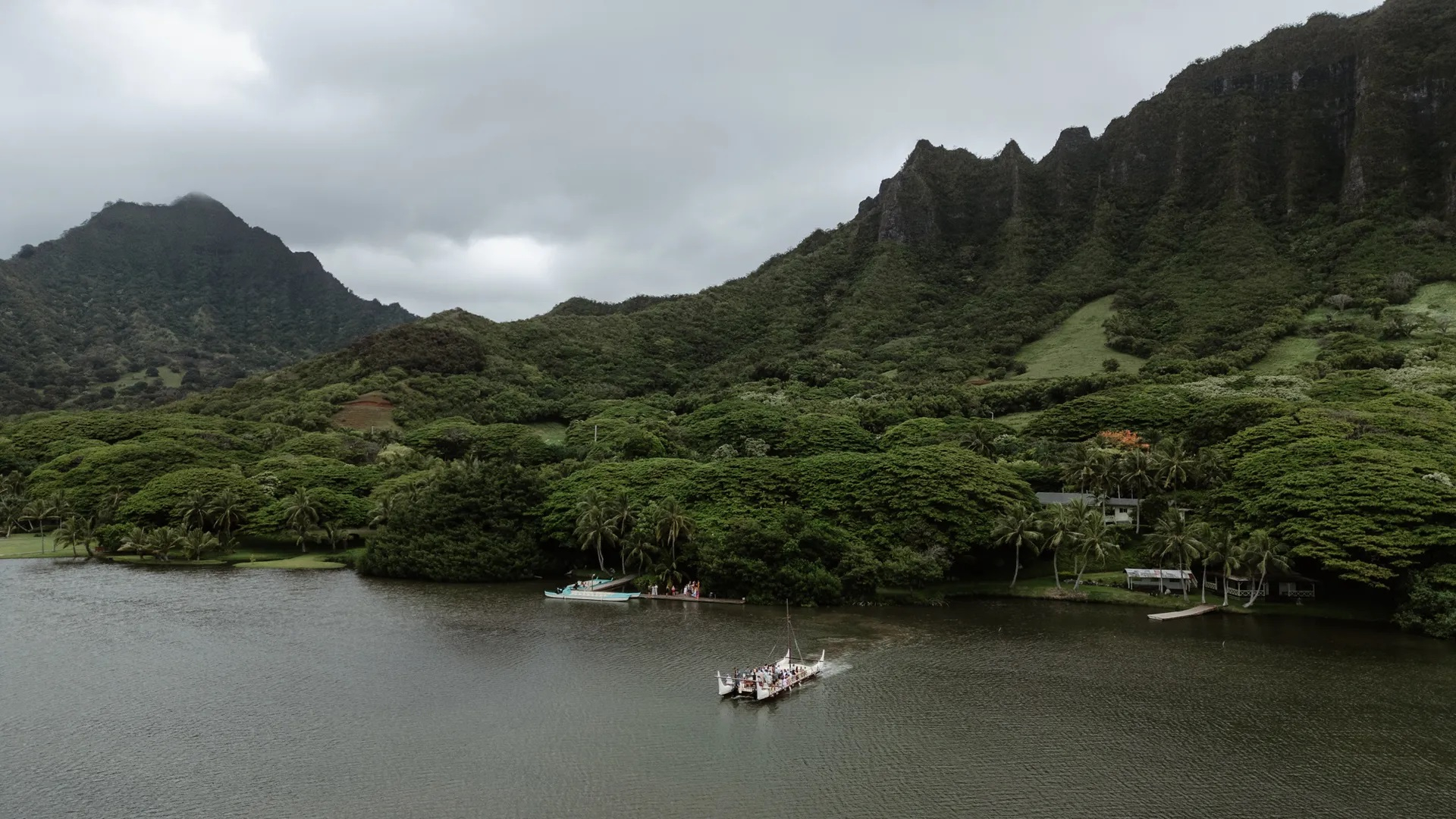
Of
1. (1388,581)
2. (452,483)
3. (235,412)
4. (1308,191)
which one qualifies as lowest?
(1388,581)

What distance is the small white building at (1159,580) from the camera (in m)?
64.3

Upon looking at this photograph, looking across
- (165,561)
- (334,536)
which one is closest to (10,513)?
(165,561)

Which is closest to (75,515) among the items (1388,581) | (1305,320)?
(1388,581)

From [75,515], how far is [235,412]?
66.9 meters

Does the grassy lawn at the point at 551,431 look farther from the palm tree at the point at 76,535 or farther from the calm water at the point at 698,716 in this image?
the calm water at the point at 698,716

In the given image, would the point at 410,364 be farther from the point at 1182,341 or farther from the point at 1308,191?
the point at 1308,191

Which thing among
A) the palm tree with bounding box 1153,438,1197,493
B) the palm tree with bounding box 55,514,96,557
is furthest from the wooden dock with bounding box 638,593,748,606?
the palm tree with bounding box 55,514,96,557

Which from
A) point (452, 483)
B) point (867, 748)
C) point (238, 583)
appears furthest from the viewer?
point (452, 483)

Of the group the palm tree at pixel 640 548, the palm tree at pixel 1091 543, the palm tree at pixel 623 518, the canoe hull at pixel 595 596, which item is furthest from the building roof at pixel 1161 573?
the palm tree at pixel 623 518

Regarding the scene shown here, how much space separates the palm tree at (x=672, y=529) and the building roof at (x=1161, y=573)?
3295 centimetres

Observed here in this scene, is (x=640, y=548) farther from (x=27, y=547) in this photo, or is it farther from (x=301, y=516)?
(x=27, y=547)

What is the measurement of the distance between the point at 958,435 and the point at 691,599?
4783 cm

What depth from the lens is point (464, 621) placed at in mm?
58375

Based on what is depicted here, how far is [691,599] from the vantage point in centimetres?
6606
